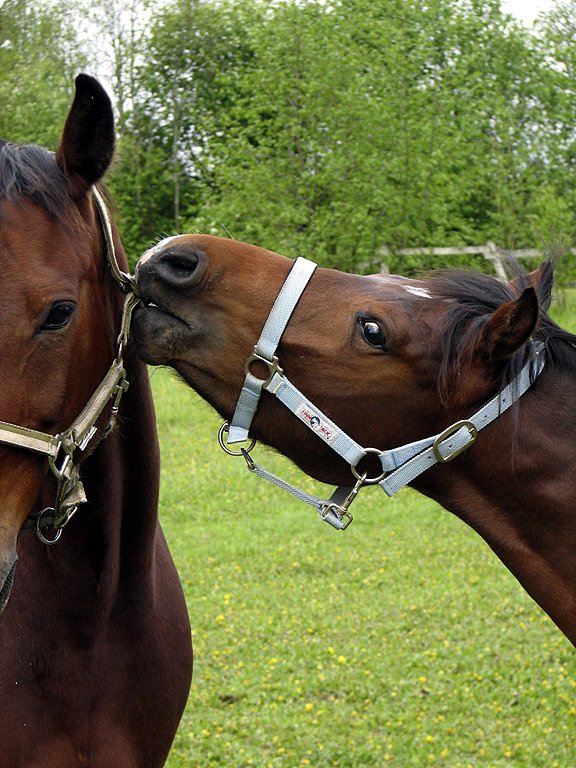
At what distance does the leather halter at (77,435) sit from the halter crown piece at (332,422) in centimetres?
37

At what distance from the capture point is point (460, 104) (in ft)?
62.4

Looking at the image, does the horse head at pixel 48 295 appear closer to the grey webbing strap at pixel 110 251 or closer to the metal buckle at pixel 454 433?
the grey webbing strap at pixel 110 251

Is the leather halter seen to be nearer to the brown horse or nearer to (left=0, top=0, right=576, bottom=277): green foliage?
the brown horse

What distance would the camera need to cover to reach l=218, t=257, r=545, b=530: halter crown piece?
9.18ft

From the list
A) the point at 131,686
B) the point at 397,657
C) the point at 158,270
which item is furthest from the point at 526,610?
the point at 158,270

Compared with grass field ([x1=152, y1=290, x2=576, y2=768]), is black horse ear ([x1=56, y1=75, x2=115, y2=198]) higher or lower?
higher

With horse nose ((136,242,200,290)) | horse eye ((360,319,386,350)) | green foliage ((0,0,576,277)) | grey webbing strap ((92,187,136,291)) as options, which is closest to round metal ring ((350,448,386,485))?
horse eye ((360,319,386,350))

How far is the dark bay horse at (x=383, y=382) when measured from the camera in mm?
2795

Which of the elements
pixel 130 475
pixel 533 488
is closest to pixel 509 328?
pixel 533 488

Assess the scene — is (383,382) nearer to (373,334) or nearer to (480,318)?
(373,334)

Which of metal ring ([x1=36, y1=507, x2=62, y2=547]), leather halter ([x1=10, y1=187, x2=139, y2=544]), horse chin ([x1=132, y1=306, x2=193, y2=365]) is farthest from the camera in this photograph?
horse chin ([x1=132, y1=306, x2=193, y2=365])

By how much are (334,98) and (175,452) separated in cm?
777

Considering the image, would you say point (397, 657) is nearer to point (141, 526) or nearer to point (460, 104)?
point (141, 526)

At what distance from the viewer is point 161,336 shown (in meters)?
2.79
